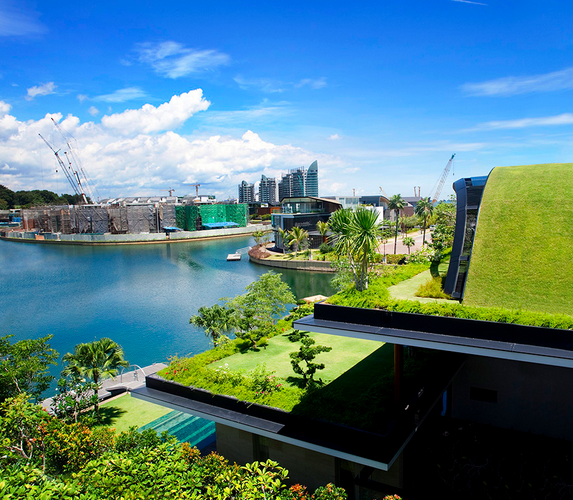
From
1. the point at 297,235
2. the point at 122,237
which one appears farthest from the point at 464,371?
the point at 122,237

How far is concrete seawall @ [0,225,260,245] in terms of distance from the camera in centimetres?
12156

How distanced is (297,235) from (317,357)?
2241 inches

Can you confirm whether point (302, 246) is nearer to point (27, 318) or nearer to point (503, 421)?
point (27, 318)

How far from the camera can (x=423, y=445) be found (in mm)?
12914

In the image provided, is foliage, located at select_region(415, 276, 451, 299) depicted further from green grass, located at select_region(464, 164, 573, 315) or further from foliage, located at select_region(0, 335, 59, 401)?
foliage, located at select_region(0, 335, 59, 401)

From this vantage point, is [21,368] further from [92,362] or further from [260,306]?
[260,306]

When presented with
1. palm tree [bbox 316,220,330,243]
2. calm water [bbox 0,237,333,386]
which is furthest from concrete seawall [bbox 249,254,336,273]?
palm tree [bbox 316,220,330,243]

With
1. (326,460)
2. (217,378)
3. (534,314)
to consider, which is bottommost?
(326,460)

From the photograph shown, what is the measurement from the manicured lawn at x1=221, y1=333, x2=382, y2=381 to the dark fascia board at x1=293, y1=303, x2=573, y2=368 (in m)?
4.33

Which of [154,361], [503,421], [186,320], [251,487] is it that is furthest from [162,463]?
[186,320]

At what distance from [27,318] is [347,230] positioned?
4186 cm

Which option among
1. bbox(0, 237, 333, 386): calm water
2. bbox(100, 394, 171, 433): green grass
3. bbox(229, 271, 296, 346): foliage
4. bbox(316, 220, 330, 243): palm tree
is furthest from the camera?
bbox(316, 220, 330, 243): palm tree

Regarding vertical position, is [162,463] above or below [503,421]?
above

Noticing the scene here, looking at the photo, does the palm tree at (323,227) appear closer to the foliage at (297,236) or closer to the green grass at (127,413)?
the foliage at (297,236)
